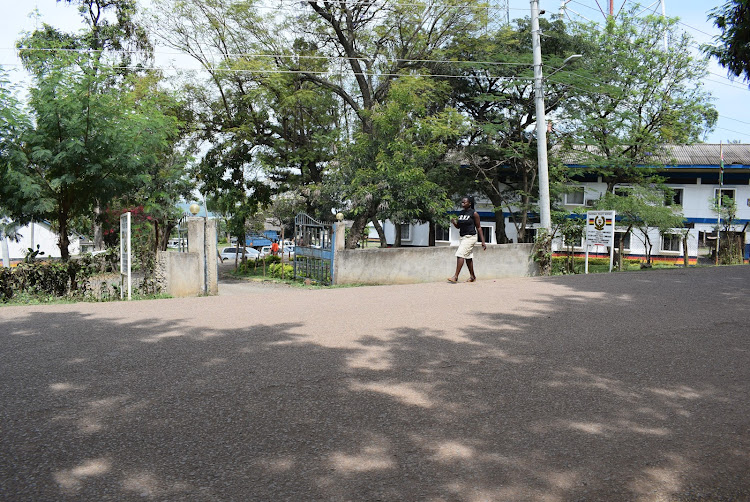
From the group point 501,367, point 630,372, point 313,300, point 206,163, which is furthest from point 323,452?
point 206,163

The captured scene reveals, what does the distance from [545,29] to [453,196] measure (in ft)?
30.6

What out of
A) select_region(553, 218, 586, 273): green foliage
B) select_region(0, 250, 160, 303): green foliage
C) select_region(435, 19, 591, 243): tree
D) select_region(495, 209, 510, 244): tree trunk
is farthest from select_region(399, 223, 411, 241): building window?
select_region(0, 250, 160, 303): green foliage

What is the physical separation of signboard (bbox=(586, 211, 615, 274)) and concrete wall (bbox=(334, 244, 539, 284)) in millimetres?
2185

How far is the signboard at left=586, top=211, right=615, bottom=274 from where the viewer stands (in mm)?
16406

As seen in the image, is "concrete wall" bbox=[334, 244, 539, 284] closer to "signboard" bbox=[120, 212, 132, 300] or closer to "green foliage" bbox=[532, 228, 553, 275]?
"green foliage" bbox=[532, 228, 553, 275]

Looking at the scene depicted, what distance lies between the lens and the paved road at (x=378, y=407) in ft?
11.0

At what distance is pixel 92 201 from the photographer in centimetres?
1434

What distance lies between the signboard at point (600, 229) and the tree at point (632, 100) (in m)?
11.2

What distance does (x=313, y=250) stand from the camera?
17.8m

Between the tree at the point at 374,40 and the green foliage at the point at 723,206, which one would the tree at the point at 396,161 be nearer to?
the tree at the point at 374,40

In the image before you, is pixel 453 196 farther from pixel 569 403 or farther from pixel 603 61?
pixel 569 403

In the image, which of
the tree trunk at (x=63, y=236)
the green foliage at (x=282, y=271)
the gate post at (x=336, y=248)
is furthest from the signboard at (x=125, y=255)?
the green foliage at (x=282, y=271)

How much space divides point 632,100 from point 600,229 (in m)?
14.5

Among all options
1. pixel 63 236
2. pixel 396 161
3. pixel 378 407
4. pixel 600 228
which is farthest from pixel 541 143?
pixel 378 407
